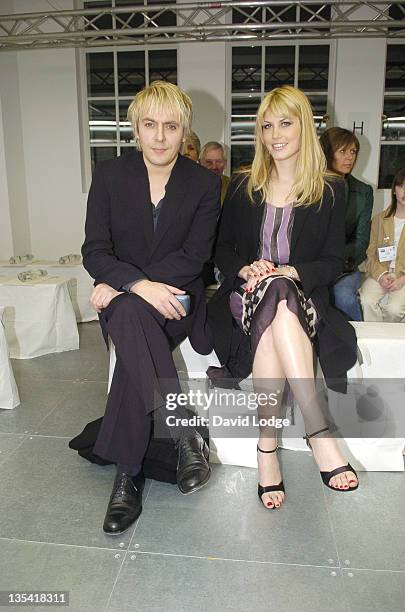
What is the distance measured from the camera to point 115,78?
19.1 feet

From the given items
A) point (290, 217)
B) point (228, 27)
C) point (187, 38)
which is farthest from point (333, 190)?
point (187, 38)

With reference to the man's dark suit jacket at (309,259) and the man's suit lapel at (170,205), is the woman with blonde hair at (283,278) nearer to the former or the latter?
the man's dark suit jacket at (309,259)

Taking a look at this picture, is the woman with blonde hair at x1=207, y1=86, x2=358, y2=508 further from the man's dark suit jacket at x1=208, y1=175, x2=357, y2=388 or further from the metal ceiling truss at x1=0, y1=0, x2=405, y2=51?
the metal ceiling truss at x1=0, y1=0, x2=405, y2=51

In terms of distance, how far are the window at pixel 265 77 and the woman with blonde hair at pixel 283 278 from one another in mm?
3924

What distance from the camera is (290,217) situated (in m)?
1.80

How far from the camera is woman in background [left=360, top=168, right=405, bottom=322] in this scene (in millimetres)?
2736

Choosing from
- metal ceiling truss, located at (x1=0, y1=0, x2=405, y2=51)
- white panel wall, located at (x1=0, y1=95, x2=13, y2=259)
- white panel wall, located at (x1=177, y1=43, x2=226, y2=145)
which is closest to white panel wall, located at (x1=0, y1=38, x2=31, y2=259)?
white panel wall, located at (x1=0, y1=95, x2=13, y2=259)

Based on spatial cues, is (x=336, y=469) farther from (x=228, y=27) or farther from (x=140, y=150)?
(x=228, y=27)

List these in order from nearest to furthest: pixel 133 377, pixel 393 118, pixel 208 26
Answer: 1. pixel 133 377
2. pixel 208 26
3. pixel 393 118

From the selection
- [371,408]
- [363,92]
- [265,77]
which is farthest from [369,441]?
[265,77]

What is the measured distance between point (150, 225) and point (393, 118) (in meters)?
4.66

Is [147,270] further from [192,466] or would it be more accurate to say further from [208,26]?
[208,26]

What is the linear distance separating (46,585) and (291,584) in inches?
25.6

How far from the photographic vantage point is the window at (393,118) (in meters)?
5.33
